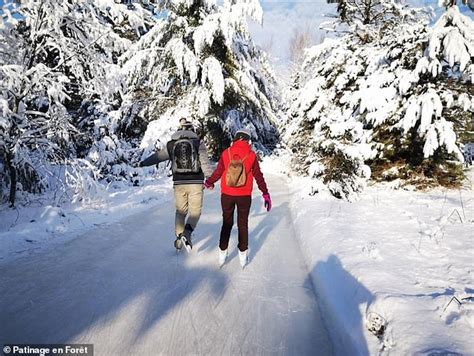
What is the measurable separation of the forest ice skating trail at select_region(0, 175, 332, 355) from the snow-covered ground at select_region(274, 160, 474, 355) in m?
0.29

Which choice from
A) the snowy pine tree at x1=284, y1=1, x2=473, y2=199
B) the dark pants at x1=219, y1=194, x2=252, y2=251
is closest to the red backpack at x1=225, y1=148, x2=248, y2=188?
the dark pants at x1=219, y1=194, x2=252, y2=251

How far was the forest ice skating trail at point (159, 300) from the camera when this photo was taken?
2.62 metres

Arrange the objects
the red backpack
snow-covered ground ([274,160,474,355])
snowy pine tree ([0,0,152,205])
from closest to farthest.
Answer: snow-covered ground ([274,160,474,355])
the red backpack
snowy pine tree ([0,0,152,205])

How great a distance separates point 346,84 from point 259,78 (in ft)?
24.2

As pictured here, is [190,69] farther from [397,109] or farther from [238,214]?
[238,214]

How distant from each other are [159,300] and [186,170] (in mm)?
1883

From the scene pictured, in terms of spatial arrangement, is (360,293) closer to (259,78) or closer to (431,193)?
(431,193)

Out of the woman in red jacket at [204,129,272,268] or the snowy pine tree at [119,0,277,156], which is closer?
the woman in red jacket at [204,129,272,268]

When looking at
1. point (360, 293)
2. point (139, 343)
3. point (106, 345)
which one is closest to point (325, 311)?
point (360, 293)

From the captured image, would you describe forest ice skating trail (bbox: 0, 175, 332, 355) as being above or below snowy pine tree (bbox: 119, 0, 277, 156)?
below

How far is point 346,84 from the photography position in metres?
9.91

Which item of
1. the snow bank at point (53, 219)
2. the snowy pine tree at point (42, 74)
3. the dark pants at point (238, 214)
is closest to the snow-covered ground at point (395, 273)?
the dark pants at point (238, 214)

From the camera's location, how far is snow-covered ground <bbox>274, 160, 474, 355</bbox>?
248 cm

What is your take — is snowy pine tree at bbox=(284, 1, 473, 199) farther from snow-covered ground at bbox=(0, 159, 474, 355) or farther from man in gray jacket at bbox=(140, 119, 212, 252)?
man in gray jacket at bbox=(140, 119, 212, 252)
